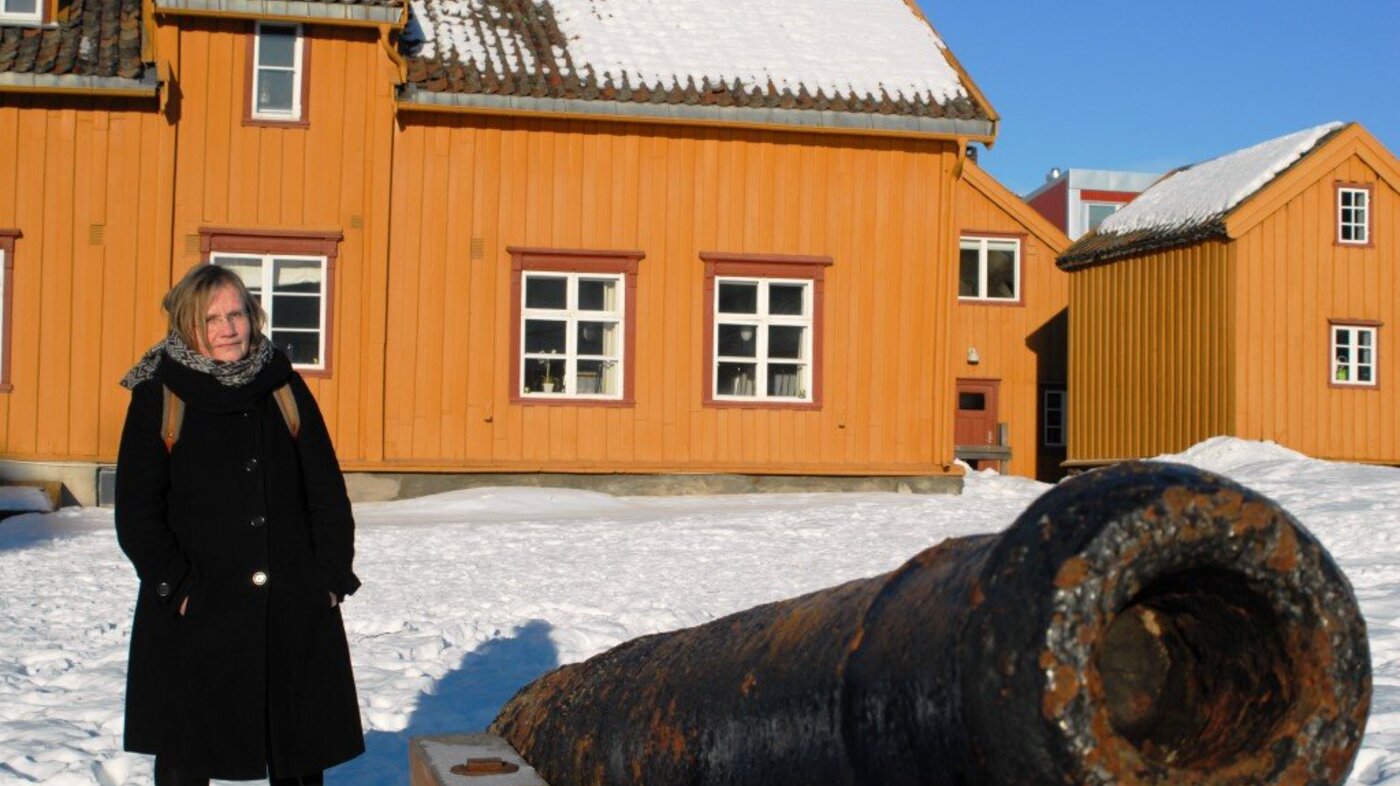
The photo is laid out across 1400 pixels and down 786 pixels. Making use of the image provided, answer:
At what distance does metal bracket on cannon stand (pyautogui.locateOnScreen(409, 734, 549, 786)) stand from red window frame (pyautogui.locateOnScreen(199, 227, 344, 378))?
13.1 m

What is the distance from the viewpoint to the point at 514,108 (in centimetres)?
1650

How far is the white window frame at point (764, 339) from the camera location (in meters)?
17.5

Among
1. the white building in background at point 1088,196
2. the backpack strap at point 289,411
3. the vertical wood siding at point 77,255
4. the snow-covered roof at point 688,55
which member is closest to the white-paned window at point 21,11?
the vertical wood siding at point 77,255

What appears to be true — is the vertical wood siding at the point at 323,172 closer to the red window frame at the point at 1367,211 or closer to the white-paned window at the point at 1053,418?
the red window frame at the point at 1367,211

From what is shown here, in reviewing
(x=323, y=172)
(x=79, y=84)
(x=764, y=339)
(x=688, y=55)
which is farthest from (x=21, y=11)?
(x=764, y=339)

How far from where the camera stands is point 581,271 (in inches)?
677

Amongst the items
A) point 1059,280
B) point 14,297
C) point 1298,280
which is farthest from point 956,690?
point 1059,280

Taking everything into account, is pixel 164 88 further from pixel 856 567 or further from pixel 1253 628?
pixel 1253 628

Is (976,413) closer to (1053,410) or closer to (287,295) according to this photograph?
(1053,410)

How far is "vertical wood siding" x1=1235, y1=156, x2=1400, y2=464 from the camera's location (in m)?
24.2

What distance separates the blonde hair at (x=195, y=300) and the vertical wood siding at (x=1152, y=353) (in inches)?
859

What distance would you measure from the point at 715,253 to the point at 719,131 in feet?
4.34

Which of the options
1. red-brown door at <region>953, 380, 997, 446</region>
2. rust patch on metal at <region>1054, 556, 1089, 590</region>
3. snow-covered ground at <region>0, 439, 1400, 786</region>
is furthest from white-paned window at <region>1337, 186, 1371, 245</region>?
rust patch on metal at <region>1054, 556, 1089, 590</region>

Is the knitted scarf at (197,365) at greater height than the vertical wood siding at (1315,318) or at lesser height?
lesser
